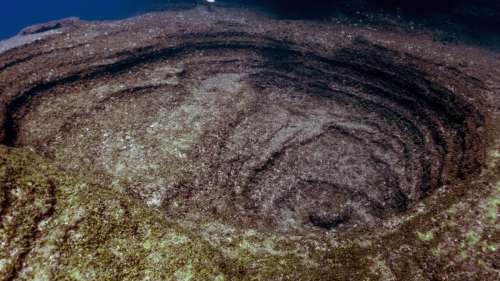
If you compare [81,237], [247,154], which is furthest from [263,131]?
[81,237]

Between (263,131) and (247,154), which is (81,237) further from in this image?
(263,131)

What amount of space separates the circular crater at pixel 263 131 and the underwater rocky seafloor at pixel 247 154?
0.28ft

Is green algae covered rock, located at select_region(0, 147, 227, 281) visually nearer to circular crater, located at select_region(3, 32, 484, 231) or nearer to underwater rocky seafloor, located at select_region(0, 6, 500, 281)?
underwater rocky seafloor, located at select_region(0, 6, 500, 281)

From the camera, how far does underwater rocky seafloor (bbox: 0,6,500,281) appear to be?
21.5ft

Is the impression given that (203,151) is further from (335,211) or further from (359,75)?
(359,75)

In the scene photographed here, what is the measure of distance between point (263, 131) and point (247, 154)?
2103mm

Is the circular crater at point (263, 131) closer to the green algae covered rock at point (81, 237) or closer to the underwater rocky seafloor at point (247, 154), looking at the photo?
the underwater rocky seafloor at point (247, 154)

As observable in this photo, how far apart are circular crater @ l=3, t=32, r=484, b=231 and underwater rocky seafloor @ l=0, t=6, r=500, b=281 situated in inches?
3.3

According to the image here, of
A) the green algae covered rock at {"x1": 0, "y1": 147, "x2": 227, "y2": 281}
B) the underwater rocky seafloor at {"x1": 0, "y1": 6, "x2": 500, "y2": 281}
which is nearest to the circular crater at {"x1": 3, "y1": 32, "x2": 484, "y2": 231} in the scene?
the underwater rocky seafloor at {"x1": 0, "y1": 6, "x2": 500, "y2": 281}


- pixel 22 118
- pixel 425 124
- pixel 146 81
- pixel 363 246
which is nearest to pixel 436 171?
pixel 425 124

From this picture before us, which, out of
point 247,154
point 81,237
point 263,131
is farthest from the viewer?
point 263,131

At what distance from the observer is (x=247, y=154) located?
1370 centimetres

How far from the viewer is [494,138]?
10.8 meters

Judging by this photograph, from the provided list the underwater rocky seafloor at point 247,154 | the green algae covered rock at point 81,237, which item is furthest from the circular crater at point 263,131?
the green algae covered rock at point 81,237
